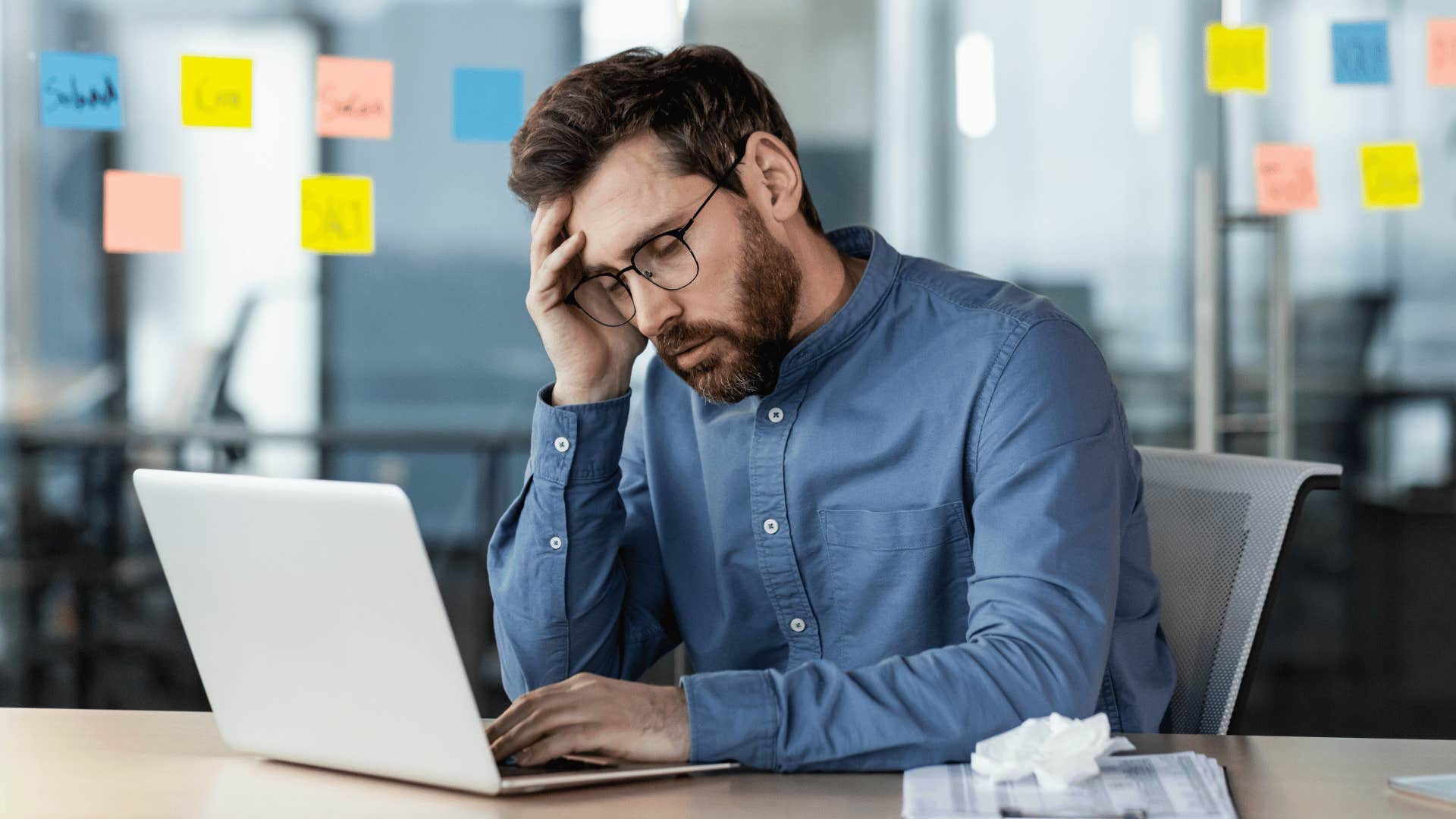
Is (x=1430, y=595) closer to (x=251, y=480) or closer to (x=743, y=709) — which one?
(x=743, y=709)

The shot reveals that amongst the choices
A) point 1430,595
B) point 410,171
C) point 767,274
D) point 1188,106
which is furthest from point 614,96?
point 1430,595

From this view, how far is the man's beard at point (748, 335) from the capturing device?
1.31 meters

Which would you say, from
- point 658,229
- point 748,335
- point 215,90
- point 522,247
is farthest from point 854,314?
point 215,90

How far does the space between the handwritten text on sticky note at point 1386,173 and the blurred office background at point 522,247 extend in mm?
24

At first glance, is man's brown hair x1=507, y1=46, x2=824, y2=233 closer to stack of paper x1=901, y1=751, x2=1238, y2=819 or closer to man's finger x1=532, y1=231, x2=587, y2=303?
man's finger x1=532, y1=231, x2=587, y2=303

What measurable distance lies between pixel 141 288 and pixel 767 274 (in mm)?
1832

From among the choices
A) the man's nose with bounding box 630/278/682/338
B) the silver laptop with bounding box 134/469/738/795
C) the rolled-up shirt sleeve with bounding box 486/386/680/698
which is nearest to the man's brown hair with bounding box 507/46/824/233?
the man's nose with bounding box 630/278/682/338

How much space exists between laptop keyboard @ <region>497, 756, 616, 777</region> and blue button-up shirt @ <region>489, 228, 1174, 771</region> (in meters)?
0.24

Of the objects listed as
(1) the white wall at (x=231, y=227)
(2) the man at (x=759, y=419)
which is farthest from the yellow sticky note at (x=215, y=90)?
(2) the man at (x=759, y=419)

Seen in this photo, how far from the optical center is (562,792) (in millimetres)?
913

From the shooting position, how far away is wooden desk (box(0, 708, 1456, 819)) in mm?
875

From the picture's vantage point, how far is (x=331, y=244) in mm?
2746

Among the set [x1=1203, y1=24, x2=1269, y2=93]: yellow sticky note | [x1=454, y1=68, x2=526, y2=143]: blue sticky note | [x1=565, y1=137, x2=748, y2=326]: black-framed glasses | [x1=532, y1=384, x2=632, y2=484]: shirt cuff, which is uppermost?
[x1=1203, y1=24, x2=1269, y2=93]: yellow sticky note

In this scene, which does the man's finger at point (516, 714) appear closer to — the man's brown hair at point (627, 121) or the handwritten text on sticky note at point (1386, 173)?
the man's brown hair at point (627, 121)
